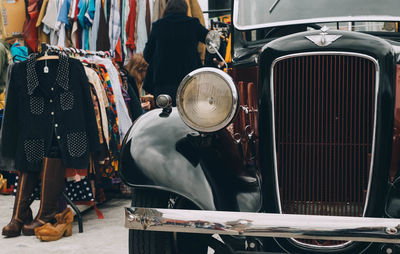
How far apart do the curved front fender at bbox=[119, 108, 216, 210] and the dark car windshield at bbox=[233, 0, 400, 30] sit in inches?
36.8

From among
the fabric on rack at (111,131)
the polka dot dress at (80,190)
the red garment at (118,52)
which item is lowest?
the polka dot dress at (80,190)

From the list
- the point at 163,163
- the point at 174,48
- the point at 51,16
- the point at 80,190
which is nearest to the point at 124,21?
the point at 51,16

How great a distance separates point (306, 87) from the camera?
7.95 feet

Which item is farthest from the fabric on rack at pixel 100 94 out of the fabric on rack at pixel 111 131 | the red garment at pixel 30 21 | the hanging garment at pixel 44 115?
the red garment at pixel 30 21

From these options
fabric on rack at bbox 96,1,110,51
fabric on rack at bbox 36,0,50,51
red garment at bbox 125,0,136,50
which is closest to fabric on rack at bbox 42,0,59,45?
fabric on rack at bbox 36,0,50,51

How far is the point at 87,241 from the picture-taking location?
4.20m

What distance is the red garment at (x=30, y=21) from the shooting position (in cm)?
775

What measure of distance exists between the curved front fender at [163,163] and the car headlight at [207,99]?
178mm

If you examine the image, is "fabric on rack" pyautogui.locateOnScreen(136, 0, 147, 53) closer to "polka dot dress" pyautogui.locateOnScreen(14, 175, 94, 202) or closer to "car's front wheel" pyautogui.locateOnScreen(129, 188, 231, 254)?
"polka dot dress" pyautogui.locateOnScreen(14, 175, 94, 202)

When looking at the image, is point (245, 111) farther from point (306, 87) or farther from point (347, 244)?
point (347, 244)

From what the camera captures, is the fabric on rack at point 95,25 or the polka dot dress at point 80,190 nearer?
the polka dot dress at point 80,190

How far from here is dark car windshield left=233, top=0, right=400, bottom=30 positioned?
10.2 feet

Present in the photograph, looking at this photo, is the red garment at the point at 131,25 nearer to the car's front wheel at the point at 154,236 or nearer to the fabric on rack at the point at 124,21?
the fabric on rack at the point at 124,21

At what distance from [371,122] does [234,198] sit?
70 centimetres
